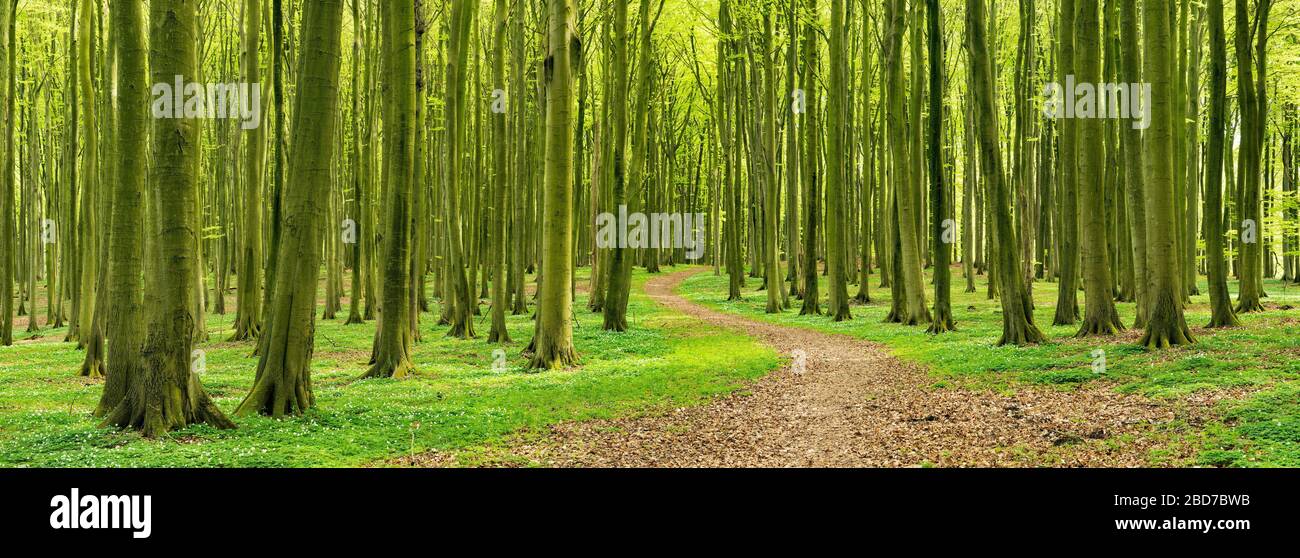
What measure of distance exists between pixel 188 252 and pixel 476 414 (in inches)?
140

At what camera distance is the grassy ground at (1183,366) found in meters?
7.56

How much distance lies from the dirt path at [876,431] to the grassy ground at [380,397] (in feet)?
2.67

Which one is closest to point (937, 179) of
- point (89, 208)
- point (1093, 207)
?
point (1093, 207)

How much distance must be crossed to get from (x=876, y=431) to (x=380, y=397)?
6257 millimetres

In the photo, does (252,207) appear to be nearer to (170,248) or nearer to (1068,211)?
(170,248)

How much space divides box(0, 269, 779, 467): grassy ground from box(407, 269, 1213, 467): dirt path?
0.81 metres

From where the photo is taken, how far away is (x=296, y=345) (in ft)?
32.1

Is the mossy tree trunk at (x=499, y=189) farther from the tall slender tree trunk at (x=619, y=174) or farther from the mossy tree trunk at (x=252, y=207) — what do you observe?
the mossy tree trunk at (x=252, y=207)

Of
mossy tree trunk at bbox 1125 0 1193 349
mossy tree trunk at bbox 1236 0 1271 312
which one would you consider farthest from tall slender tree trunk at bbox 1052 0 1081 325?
mossy tree trunk at bbox 1125 0 1193 349

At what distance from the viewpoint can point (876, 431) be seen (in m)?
9.31

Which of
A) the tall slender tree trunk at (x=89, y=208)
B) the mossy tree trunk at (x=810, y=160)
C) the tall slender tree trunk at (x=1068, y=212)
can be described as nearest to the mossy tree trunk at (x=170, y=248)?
the tall slender tree trunk at (x=89, y=208)

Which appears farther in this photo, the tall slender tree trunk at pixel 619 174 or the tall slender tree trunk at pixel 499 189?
the tall slender tree trunk at pixel 619 174

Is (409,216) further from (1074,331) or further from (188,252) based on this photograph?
(1074,331)
